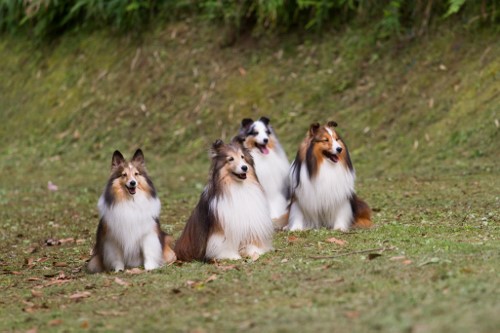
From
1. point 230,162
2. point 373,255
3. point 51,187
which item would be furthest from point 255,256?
point 51,187

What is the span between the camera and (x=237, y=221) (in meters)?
10.0

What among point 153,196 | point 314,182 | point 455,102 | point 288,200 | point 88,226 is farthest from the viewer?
point 455,102

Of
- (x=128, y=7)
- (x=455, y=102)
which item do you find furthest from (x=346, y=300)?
(x=128, y=7)

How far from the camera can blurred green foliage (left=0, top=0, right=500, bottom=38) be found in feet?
74.6

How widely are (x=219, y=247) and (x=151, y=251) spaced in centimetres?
69

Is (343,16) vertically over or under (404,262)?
over

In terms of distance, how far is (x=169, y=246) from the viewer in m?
10.4

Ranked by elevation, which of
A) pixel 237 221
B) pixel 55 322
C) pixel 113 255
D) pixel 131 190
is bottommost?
pixel 55 322

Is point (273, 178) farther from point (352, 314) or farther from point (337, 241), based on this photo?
point (352, 314)

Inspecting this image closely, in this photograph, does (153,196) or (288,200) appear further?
(288,200)

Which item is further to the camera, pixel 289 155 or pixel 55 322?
pixel 289 155

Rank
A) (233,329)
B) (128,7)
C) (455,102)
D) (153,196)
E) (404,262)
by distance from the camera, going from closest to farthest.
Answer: (233,329), (404,262), (153,196), (455,102), (128,7)

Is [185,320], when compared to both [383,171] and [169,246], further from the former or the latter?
[383,171]

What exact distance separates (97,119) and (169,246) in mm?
16031
